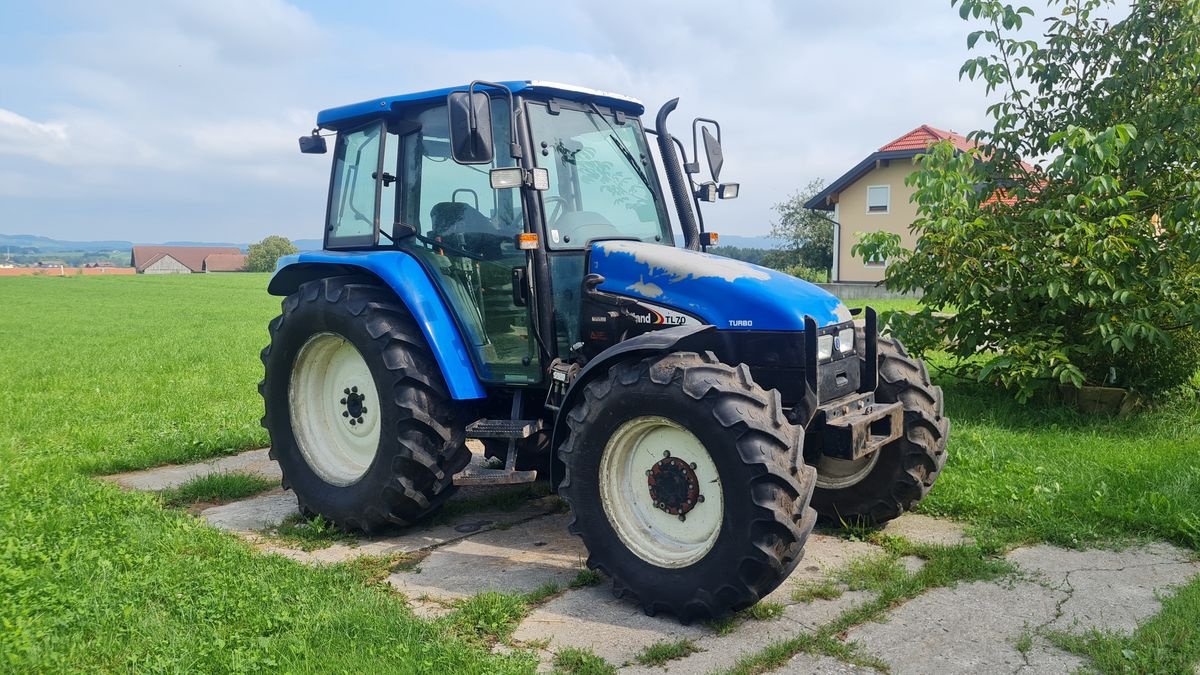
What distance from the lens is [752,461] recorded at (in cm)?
367

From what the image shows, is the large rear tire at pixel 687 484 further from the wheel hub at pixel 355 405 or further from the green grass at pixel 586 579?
the wheel hub at pixel 355 405

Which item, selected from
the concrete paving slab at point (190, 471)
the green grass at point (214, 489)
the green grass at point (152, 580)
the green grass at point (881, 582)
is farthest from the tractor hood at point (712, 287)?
the concrete paving slab at point (190, 471)

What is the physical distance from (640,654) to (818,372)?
1528 millimetres

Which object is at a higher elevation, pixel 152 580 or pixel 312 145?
pixel 312 145

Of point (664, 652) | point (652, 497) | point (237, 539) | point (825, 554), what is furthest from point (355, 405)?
point (825, 554)

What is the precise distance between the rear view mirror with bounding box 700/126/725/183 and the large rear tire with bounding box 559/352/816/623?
67.1 inches

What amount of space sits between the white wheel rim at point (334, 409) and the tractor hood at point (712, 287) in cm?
167

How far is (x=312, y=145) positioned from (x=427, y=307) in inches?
61.4

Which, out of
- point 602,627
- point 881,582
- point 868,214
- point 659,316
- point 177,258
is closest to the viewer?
point 602,627

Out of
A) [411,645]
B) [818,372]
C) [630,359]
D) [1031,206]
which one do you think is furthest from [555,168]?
[1031,206]

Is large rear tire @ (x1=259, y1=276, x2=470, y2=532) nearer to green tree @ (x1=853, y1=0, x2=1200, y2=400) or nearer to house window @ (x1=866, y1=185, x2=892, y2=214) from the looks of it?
green tree @ (x1=853, y1=0, x2=1200, y2=400)

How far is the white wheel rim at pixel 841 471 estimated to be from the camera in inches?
199

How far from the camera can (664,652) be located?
3.55 m

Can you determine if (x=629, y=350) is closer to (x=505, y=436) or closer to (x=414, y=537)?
(x=505, y=436)
